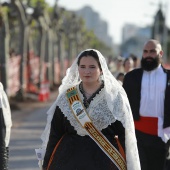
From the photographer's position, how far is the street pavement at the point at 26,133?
10.7 meters

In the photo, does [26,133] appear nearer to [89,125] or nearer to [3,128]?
[89,125]

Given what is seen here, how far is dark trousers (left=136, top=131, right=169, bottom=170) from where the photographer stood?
725 centimetres

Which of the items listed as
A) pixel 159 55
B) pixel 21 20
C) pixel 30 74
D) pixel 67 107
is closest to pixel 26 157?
pixel 159 55

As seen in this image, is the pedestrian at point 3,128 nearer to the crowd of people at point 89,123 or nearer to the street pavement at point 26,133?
the crowd of people at point 89,123

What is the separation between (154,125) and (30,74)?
66.0ft

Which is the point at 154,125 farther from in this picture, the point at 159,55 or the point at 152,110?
the point at 159,55

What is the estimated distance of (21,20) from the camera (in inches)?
928

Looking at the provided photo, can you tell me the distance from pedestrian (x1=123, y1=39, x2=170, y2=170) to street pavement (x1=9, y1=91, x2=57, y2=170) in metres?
3.08

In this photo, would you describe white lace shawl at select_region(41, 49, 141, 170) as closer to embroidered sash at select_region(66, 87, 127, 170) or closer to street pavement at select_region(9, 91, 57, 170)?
embroidered sash at select_region(66, 87, 127, 170)

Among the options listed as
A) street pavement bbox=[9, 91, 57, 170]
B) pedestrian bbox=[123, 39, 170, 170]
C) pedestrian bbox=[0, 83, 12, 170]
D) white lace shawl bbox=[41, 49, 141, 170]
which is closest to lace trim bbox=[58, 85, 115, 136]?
white lace shawl bbox=[41, 49, 141, 170]

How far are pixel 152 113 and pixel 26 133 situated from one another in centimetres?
786

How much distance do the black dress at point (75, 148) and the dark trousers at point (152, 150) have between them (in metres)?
1.95

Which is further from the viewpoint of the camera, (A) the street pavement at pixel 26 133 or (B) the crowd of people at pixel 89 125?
(A) the street pavement at pixel 26 133

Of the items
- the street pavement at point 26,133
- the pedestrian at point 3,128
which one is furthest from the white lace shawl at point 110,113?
the street pavement at point 26,133
